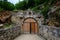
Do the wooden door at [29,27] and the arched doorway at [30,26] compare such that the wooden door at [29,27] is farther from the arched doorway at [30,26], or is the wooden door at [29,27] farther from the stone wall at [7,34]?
the stone wall at [7,34]

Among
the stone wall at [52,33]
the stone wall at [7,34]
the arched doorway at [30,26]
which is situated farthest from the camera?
the arched doorway at [30,26]

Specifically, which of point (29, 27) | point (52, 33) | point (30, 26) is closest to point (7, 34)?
point (52, 33)

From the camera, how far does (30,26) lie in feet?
56.0

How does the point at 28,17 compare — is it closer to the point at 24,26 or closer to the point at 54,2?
the point at 24,26

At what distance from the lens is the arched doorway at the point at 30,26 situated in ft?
→ 54.3

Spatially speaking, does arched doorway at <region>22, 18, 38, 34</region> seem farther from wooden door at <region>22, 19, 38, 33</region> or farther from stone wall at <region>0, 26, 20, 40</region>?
stone wall at <region>0, 26, 20, 40</region>

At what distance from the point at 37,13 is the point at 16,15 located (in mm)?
2508

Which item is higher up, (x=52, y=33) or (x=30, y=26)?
(x=30, y=26)

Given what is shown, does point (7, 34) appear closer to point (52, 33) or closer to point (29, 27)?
point (52, 33)

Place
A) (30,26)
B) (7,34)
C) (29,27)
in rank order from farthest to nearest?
(30,26)
(29,27)
(7,34)

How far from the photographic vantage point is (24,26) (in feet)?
54.9

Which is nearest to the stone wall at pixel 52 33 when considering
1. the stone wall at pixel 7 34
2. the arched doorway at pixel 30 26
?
the stone wall at pixel 7 34

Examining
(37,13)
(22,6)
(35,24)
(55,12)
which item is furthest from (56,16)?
(22,6)

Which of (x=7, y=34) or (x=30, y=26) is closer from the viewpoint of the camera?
(x=7, y=34)
